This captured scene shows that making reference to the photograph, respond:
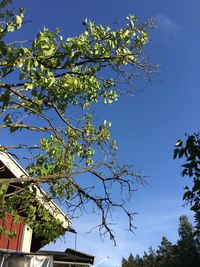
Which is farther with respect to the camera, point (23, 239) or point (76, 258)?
point (76, 258)

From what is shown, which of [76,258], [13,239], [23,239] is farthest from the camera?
[76,258]

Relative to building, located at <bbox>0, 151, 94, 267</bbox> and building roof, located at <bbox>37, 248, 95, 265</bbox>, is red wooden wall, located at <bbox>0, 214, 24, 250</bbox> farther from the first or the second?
building roof, located at <bbox>37, 248, 95, 265</bbox>

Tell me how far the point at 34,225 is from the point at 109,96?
3.13 meters

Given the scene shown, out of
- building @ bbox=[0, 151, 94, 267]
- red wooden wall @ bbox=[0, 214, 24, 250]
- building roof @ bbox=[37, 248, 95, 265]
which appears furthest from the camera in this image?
building roof @ bbox=[37, 248, 95, 265]

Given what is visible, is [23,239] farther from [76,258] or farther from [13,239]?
[76,258]

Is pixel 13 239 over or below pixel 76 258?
below

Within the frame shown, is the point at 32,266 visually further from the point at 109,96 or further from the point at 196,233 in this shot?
Result: the point at 196,233

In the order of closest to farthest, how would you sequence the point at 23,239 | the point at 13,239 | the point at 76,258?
the point at 13,239 < the point at 23,239 < the point at 76,258

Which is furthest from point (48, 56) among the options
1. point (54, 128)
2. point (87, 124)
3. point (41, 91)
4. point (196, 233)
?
point (196, 233)

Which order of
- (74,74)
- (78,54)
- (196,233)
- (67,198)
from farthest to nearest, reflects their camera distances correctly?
(196,233) < (67,198) < (74,74) < (78,54)

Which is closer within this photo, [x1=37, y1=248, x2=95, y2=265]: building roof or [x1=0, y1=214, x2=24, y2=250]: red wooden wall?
[x1=0, y1=214, x2=24, y2=250]: red wooden wall

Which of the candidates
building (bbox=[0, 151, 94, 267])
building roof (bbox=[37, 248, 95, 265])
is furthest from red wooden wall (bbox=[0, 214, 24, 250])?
building roof (bbox=[37, 248, 95, 265])

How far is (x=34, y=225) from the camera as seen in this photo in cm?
823

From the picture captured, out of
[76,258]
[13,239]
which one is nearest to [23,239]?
[13,239]
